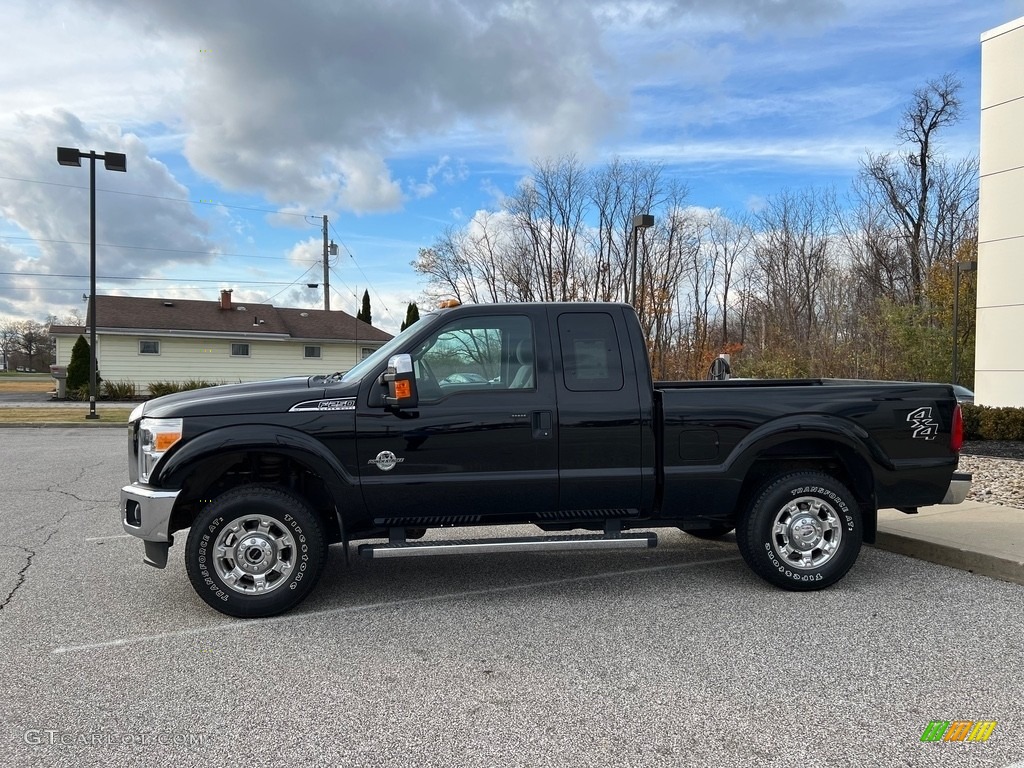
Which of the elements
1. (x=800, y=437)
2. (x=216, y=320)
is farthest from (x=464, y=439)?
(x=216, y=320)

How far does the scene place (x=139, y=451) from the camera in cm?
493

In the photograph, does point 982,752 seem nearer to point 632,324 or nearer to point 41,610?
point 632,324

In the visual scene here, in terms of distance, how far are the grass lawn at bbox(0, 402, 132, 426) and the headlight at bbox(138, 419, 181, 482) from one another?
1758cm

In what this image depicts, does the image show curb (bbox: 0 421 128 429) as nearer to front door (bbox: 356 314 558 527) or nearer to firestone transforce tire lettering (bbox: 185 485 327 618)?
firestone transforce tire lettering (bbox: 185 485 327 618)

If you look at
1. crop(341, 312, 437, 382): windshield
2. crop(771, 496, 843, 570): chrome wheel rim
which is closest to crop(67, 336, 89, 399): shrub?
crop(341, 312, 437, 382): windshield

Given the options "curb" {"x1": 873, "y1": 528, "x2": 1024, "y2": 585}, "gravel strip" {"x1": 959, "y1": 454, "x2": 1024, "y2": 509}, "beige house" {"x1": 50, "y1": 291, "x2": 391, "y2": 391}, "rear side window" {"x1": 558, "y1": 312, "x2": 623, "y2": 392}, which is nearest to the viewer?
"rear side window" {"x1": 558, "y1": 312, "x2": 623, "y2": 392}

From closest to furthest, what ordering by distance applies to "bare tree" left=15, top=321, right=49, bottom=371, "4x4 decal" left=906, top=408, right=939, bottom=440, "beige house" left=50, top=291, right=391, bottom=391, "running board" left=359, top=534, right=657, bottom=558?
"running board" left=359, top=534, right=657, bottom=558 → "4x4 decal" left=906, top=408, right=939, bottom=440 → "beige house" left=50, top=291, right=391, bottom=391 → "bare tree" left=15, top=321, right=49, bottom=371

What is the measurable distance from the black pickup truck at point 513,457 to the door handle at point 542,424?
0.04ft

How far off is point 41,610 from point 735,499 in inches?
179

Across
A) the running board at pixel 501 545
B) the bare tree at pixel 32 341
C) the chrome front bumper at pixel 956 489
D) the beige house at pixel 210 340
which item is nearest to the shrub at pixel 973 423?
the chrome front bumper at pixel 956 489

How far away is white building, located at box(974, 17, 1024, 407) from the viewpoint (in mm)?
15031

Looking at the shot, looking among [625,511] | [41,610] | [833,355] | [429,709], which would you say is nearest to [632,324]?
[625,511]
